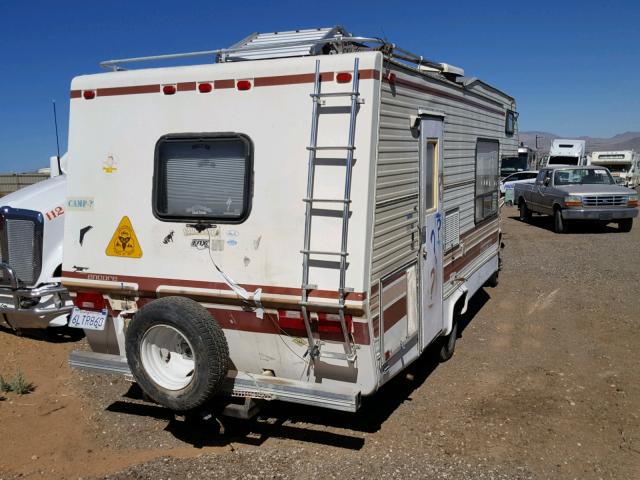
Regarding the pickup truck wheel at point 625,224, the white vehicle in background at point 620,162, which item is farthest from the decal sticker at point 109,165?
the white vehicle in background at point 620,162

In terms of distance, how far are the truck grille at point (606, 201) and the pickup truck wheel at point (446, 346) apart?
9715 mm

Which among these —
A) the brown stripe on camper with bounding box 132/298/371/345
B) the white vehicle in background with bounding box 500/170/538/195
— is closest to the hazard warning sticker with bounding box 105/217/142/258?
the brown stripe on camper with bounding box 132/298/371/345

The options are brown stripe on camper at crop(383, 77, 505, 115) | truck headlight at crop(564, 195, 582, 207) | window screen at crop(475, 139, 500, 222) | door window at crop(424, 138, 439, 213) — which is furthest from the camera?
truck headlight at crop(564, 195, 582, 207)

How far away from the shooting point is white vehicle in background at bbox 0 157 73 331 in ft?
21.1

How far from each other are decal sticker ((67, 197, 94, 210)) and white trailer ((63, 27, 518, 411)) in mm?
10

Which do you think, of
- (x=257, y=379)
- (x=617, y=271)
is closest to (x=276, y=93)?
(x=257, y=379)

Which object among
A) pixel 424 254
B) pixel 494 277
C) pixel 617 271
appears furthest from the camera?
pixel 617 271

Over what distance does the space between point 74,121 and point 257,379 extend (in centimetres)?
246

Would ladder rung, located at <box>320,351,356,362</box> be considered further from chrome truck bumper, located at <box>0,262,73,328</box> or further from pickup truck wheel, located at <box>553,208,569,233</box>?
pickup truck wheel, located at <box>553,208,569,233</box>

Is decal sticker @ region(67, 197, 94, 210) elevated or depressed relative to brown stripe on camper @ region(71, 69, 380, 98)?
depressed

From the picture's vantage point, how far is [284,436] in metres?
4.56

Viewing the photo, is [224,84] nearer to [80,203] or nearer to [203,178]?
[203,178]

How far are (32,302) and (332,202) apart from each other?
166 inches

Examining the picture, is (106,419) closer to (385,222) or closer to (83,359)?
(83,359)
